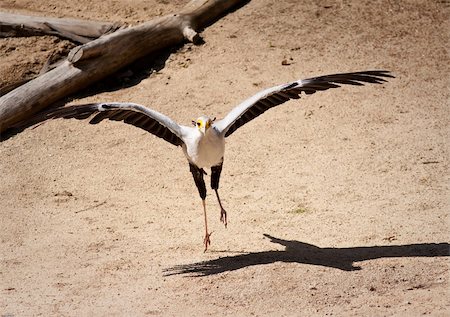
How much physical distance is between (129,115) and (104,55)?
3.67 metres

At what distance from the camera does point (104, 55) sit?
36.4ft

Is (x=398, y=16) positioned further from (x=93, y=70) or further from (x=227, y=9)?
(x=93, y=70)

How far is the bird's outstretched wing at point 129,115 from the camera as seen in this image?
7.35 metres

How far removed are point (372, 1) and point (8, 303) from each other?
7.46 meters

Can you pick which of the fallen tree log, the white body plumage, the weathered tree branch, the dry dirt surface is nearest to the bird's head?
the white body plumage

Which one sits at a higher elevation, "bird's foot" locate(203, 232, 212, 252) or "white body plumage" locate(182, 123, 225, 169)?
"white body plumage" locate(182, 123, 225, 169)

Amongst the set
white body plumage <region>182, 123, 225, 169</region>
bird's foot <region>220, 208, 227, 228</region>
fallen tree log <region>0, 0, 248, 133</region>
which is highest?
fallen tree log <region>0, 0, 248, 133</region>

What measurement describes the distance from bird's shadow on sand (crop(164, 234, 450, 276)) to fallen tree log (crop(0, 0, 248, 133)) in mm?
4172

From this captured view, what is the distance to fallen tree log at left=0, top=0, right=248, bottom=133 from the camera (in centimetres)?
1047

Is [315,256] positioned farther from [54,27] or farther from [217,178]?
[54,27]

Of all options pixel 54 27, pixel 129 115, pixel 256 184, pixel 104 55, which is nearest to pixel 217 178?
pixel 129 115

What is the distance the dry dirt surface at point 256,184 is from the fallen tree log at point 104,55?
0.25 metres

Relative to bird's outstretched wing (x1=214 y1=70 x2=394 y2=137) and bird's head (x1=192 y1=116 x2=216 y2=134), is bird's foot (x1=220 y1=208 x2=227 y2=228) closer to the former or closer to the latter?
bird's outstretched wing (x1=214 y1=70 x2=394 y2=137)

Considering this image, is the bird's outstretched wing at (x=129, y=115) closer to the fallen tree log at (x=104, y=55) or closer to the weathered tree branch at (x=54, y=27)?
the fallen tree log at (x=104, y=55)
